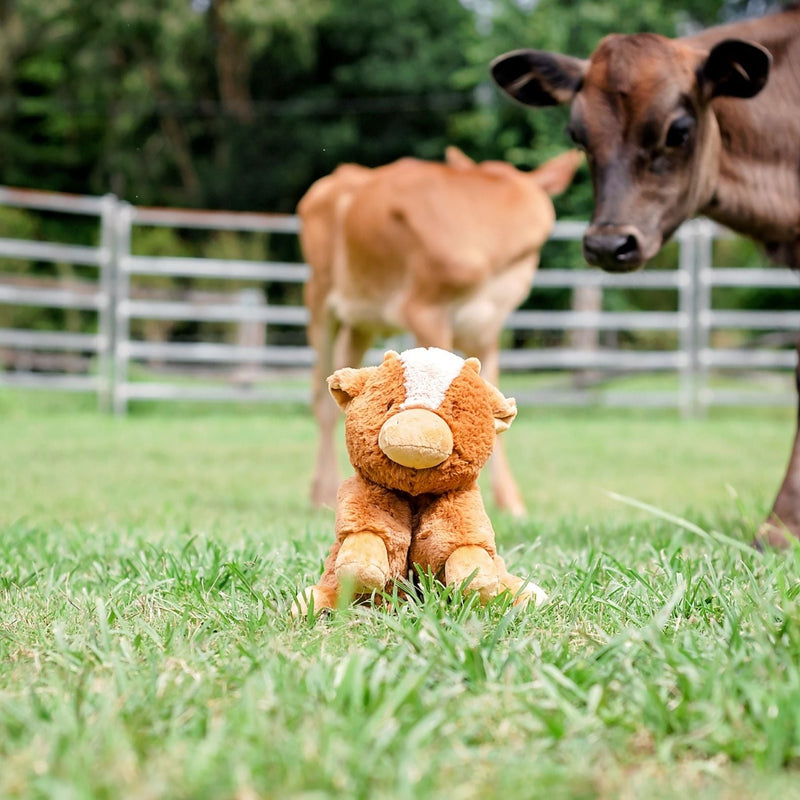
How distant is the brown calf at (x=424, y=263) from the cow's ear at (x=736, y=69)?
105 cm

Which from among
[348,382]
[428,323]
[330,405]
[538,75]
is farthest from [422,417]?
[330,405]

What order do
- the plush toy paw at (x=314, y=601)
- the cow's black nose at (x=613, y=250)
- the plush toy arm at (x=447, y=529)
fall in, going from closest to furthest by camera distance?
the plush toy paw at (x=314, y=601), the plush toy arm at (x=447, y=529), the cow's black nose at (x=613, y=250)

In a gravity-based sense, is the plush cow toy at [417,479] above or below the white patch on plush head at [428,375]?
below

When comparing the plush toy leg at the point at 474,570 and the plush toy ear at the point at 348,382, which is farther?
the plush toy ear at the point at 348,382

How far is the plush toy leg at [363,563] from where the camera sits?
1.54 metres

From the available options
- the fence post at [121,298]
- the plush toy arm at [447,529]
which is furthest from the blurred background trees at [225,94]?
the plush toy arm at [447,529]

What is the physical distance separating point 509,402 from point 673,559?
495mm

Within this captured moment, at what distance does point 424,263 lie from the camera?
3.76 meters

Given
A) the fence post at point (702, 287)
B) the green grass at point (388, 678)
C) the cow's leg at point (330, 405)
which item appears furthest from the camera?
the fence post at point (702, 287)

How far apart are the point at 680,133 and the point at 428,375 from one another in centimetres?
155

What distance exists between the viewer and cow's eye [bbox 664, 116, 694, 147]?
2.85m

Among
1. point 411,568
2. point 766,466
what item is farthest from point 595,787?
point 766,466

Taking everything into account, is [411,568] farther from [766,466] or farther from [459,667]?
[766,466]

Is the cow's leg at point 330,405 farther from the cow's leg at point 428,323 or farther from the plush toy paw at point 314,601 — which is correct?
the plush toy paw at point 314,601
